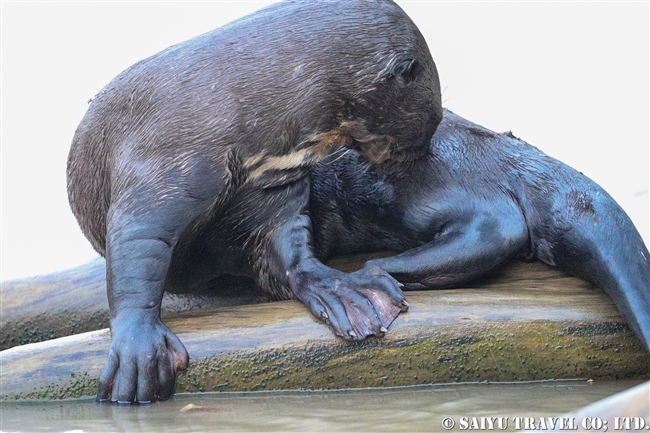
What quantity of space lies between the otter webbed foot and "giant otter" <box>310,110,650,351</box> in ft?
0.47

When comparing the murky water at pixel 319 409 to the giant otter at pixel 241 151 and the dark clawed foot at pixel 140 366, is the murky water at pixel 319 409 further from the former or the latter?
the giant otter at pixel 241 151

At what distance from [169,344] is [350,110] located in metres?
1.02

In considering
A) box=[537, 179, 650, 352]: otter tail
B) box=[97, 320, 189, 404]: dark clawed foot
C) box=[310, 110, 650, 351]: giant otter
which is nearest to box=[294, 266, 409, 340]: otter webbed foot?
box=[310, 110, 650, 351]: giant otter

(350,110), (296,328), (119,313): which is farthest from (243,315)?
(350,110)

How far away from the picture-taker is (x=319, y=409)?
9.52ft

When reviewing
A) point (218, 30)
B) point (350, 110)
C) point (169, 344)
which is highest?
point (218, 30)

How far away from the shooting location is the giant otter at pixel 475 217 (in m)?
3.55

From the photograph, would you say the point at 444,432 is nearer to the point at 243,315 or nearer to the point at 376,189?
the point at 243,315

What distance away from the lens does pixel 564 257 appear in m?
3.65

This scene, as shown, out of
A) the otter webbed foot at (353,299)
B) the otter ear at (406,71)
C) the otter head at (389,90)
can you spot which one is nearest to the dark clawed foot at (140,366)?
the otter webbed foot at (353,299)

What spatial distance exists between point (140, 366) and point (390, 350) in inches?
30.8

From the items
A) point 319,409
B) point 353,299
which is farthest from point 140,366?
point 353,299

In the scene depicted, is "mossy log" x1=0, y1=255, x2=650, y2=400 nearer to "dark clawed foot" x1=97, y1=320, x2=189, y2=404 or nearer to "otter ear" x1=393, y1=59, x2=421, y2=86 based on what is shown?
"dark clawed foot" x1=97, y1=320, x2=189, y2=404

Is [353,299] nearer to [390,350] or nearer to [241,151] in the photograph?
[390,350]
